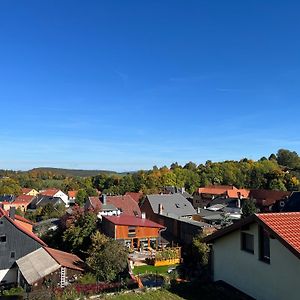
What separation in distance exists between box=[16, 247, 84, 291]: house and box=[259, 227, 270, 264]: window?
58.0 ft

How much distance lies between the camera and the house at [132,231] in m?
37.1

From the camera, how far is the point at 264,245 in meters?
10.7

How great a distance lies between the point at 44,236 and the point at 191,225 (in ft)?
54.4

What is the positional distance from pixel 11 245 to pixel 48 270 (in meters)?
7.33

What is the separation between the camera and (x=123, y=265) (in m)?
26.3

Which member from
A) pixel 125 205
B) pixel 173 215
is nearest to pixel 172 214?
pixel 173 215

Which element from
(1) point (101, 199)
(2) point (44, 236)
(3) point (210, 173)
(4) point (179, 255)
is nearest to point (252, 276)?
(4) point (179, 255)

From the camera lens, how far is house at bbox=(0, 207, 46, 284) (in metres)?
31.8

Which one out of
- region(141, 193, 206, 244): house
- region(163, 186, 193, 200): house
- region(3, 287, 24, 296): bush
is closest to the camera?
region(3, 287, 24, 296): bush

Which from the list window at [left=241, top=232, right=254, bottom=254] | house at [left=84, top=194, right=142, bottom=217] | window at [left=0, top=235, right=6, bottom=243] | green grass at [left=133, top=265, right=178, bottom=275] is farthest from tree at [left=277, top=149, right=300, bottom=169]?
window at [left=241, top=232, right=254, bottom=254]

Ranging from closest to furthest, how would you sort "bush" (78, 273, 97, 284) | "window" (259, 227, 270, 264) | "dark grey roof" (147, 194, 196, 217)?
"window" (259, 227, 270, 264), "bush" (78, 273, 97, 284), "dark grey roof" (147, 194, 196, 217)

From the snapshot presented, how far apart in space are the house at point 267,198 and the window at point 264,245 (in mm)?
54844

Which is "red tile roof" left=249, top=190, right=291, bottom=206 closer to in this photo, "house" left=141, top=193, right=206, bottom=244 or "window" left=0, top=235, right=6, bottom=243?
"house" left=141, top=193, right=206, bottom=244

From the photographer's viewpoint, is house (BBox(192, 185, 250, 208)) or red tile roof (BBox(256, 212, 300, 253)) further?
house (BBox(192, 185, 250, 208))
